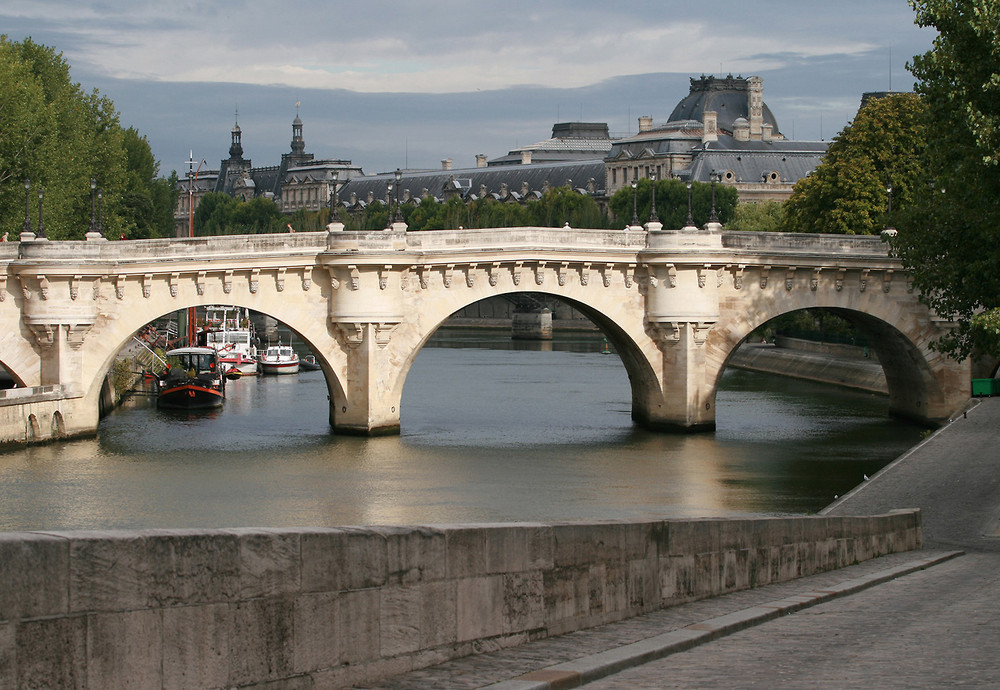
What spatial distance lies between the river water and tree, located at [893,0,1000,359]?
6219 mm

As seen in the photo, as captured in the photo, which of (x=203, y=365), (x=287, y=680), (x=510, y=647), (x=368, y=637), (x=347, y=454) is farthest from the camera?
(x=203, y=365)

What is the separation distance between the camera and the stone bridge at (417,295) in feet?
146

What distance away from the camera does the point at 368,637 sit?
9.98m

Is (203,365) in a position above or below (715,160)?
below

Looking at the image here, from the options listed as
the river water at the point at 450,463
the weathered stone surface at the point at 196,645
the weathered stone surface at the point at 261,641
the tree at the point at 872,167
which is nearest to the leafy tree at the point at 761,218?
the tree at the point at 872,167

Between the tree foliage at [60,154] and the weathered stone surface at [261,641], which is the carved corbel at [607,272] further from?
the weathered stone surface at [261,641]

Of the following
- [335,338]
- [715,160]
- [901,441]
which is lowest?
[901,441]

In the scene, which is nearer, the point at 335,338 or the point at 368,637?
the point at 368,637

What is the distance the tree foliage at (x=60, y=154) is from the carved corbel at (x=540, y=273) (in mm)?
20131

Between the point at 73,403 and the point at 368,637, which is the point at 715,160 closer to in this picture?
the point at 73,403

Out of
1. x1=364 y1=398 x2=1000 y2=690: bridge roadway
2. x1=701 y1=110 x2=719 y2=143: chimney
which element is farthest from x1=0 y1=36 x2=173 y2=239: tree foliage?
x1=701 y1=110 x2=719 y2=143: chimney

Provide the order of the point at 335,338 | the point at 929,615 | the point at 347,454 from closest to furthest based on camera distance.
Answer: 1. the point at 929,615
2. the point at 347,454
3. the point at 335,338

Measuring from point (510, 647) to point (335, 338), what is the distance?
1391 inches

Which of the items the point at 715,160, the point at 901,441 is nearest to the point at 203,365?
the point at 901,441
